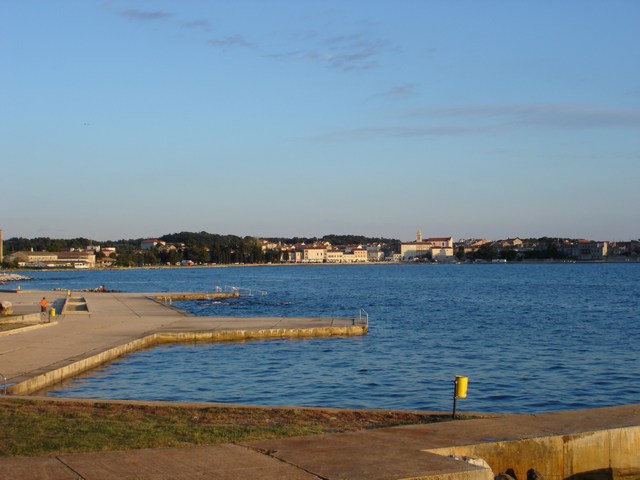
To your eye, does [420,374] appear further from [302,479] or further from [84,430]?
[302,479]

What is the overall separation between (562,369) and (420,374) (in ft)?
17.0

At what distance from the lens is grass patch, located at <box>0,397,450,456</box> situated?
33.5ft

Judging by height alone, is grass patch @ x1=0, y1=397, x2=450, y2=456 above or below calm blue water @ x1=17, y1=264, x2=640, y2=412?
above

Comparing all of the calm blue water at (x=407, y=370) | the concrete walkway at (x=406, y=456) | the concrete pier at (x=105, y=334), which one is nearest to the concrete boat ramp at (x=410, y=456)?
the concrete walkway at (x=406, y=456)

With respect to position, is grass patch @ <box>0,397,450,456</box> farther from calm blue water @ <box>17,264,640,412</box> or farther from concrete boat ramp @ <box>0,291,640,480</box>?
calm blue water @ <box>17,264,640,412</box>

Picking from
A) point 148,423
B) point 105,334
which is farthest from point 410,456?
point 105,334

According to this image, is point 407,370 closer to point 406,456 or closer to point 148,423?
point 148,423

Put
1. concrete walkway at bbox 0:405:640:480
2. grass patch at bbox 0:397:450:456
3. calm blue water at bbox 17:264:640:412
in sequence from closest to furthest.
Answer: concrete walkway at bbox 0:405:640:480 < grass patch at bbox 0:397:450:456 < calm blue water at bbox 17:264:640:412

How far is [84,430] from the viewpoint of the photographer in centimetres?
1115

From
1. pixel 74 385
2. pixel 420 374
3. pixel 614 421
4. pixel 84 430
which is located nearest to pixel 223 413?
pixel 84 430

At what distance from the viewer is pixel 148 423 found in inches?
474

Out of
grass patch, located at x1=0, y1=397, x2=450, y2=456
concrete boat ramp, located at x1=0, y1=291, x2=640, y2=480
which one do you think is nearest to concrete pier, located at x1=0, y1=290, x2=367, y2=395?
grass patch, located at x1=0, y1=397, x2=450, y2=456

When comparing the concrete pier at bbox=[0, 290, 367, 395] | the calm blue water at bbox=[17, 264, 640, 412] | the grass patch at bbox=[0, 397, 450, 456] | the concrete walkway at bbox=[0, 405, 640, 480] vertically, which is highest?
the concrete walkway at bbox=[0, 405, 640, 480]

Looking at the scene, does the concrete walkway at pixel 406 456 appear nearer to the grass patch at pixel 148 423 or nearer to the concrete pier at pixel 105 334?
the grass patch at pixel 148 423
